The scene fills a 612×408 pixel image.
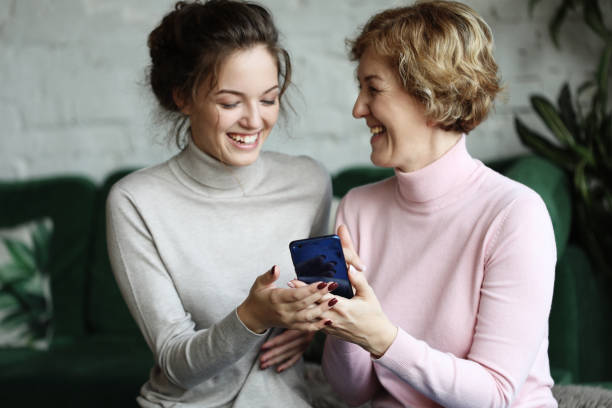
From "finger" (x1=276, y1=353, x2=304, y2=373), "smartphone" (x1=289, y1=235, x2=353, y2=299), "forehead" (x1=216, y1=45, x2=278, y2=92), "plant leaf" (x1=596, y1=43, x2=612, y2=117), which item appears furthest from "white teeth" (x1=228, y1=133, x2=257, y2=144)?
"plant leaf" (x1=596, y1=43, x2=612, y2=117)

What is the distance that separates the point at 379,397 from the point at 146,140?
1699mm

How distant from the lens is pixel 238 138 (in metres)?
1.31

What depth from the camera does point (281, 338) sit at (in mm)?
1323

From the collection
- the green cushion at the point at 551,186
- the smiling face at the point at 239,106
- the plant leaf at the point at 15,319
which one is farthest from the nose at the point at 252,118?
the plant leaf at the point at 15,319

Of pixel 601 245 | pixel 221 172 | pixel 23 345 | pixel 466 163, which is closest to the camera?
pixel 466 163

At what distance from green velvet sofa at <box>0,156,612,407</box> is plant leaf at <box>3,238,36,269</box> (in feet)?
0.24

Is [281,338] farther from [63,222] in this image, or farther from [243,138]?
[63,222]

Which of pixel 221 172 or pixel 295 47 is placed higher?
pixel 295 47

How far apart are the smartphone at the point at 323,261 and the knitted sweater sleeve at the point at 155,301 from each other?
0.22 meters

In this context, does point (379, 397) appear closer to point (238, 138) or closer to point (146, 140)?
point (238, 138)

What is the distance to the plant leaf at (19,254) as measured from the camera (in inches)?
92.5

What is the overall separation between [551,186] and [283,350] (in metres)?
0.97

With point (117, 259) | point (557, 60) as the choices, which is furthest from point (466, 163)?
point (557, 60)

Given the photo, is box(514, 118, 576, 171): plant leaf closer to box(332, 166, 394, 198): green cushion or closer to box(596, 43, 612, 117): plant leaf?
box(596, 43, 612, 117): plant leaf
